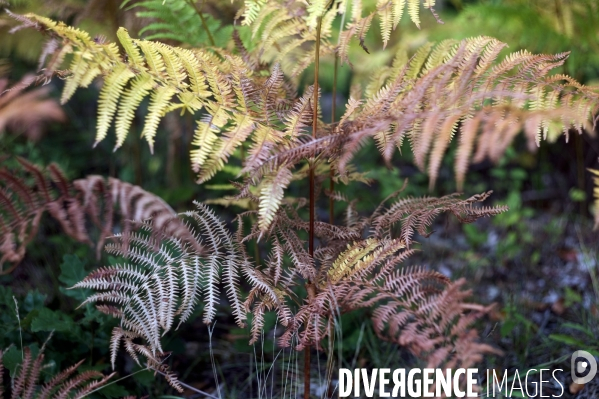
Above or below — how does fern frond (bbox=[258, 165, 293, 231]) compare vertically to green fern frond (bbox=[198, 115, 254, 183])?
below

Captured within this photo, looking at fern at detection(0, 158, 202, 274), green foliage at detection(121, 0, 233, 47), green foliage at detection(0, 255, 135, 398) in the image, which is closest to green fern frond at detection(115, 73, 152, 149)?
fern at detection(0, 158, 202, 274)

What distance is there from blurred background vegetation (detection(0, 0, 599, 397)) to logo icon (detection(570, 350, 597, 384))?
45 mm

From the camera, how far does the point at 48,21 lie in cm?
111

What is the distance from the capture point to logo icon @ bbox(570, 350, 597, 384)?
1.58 metres

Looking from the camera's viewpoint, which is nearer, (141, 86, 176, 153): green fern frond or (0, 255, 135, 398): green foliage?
(141, 86, 176, 153): green fern frond

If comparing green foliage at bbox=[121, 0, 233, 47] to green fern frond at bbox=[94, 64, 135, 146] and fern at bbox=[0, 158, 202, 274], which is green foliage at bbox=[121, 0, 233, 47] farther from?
fern at bbox=[0, 158, 202, 274]

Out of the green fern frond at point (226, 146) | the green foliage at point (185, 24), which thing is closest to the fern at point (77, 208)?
the green fern frond at point (226, 146)

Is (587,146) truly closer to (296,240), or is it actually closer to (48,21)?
(296,240)

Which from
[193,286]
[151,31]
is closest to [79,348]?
[193,286]

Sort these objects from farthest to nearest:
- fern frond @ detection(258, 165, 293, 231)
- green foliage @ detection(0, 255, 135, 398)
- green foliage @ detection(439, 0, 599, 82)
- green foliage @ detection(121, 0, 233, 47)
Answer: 1. green foliage @ detection(439, 0, 599, 82)
2. green foliage @ detection(121, 0, 233, 47)
3. green foliage @ detection(0, 255, 135, 398)
4. fern frond @ detection(258, 165, 293, 231)

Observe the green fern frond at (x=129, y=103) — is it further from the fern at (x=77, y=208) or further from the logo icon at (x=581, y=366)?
the logo icon at (x=581, y=366)

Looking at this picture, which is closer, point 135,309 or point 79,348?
point 135,309

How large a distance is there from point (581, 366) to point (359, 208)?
1.30 m

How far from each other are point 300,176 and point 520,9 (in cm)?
155
